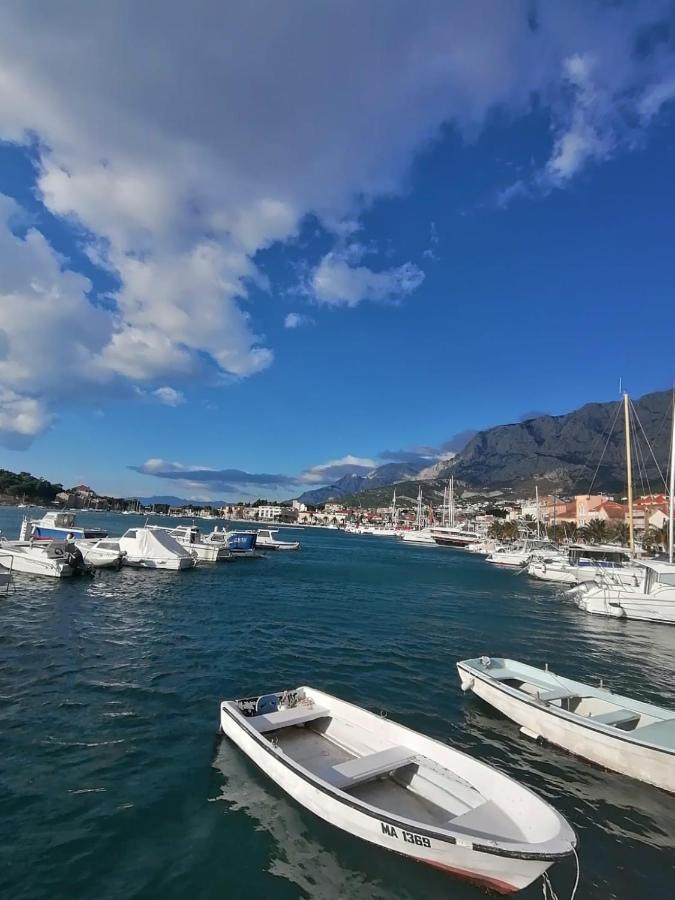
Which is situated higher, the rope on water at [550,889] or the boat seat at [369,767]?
the boat seat at [369,767]

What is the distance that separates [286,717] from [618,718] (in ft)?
29.0

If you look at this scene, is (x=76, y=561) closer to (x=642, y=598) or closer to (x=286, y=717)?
(x=286, y=717)

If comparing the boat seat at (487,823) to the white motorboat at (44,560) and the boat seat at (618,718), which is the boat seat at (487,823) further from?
the white motorboat at (44,560)

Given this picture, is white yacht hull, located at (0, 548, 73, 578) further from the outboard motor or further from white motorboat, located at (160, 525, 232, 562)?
white motorboat, located at (160, 525, 232, 562)

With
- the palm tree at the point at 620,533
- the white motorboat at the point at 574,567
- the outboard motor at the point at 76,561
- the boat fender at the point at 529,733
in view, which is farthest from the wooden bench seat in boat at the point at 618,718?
the palm tree at the point at 620,533

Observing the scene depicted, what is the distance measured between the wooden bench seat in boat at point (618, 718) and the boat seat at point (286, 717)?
7.23 m

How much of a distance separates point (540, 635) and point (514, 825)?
2265cm

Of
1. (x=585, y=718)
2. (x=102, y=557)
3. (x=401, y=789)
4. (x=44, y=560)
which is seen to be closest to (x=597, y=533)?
(x=102, y=557)

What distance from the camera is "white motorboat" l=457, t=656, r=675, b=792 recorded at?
1080cm

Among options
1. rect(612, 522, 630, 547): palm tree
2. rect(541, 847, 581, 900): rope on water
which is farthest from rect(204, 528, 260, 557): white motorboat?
rect(612, 522, 630, 547): palm tree

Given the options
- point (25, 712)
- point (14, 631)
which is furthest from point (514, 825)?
point (14, 631)

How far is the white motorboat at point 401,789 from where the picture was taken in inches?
267

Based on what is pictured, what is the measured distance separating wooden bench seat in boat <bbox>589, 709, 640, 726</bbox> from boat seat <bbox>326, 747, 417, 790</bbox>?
595 cm

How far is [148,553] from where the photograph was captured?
42188mm
